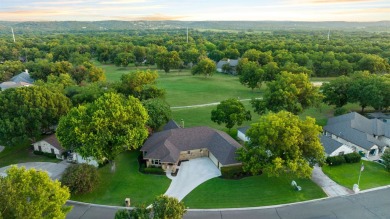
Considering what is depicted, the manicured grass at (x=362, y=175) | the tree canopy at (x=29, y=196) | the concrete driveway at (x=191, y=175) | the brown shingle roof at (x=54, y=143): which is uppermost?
the tree canopy at (x=29, y=196)

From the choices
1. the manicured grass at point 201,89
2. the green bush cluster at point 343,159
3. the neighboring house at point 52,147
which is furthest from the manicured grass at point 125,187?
the manicured grass at point 201,89

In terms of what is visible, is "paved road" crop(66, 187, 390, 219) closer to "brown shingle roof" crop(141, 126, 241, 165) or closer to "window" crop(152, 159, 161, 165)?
"brown shingle roof" crop(141, 126, 241, 165)

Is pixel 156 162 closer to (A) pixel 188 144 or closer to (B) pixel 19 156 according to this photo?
(A) pixel 188 144

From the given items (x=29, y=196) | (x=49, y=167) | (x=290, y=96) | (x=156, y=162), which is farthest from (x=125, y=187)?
(x=290, y=96)

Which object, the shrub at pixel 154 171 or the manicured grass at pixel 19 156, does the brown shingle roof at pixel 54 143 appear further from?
the shrub at pixel 154 171

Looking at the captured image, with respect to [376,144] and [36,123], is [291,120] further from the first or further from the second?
[36,123]

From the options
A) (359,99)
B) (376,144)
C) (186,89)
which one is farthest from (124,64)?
(376,144)
